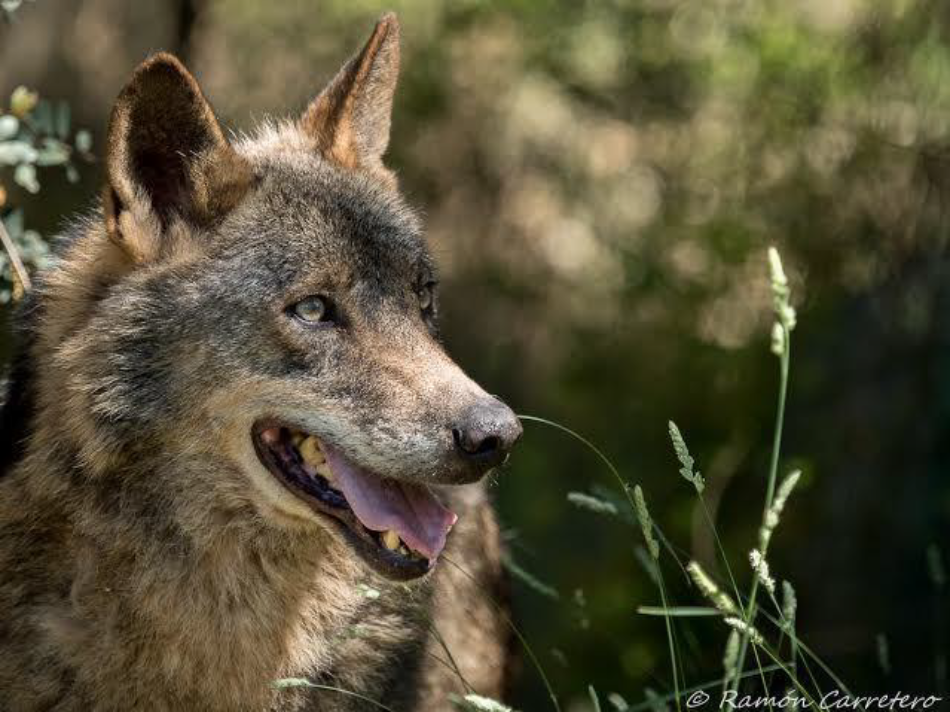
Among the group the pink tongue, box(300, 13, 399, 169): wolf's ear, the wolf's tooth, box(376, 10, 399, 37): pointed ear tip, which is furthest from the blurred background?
the pink tongue

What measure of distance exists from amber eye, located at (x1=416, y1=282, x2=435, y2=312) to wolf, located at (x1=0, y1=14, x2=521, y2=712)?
5.1 inches

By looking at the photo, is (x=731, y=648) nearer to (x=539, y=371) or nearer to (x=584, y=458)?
(x=584, y=458)

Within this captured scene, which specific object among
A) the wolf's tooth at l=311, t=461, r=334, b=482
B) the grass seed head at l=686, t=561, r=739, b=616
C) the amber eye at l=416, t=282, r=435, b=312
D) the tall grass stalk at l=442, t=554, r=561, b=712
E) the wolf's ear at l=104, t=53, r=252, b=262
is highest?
the wolf's ear at l=104, t=53, r=252, b=262

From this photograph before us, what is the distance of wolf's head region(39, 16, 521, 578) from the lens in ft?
12.4

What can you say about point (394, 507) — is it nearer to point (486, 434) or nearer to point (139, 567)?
point (486, 434)

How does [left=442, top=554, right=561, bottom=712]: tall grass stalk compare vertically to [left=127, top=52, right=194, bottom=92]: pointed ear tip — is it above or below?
below

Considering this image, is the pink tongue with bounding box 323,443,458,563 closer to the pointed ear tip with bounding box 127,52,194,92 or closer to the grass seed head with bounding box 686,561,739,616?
the grass seed head with bounding box 686,561,739,616

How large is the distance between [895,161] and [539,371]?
2810mm

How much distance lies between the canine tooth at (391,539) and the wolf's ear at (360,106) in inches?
55.0

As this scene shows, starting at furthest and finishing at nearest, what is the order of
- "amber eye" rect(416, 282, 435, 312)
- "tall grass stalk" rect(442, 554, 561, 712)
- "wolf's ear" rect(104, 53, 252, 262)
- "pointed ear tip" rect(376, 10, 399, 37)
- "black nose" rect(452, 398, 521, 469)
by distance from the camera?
"pointed ear tip" rect(376, 10, 399, 37) < "amber eye" rect(416, 282, 435, 312) < "wolf's ear" rect(104, 53, 252, 262) < "black nose" rect(452, 398, 521, 469) < "tall grass stalk" rect(442, 554, 561, 712)

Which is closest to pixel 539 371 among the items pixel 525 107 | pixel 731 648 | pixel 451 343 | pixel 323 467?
pixel 451 343

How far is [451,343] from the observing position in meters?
9.59

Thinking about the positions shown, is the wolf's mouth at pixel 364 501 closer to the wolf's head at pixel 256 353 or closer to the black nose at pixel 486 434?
the wolf's head at pixel 256 353

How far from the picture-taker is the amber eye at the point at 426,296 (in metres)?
4.38
